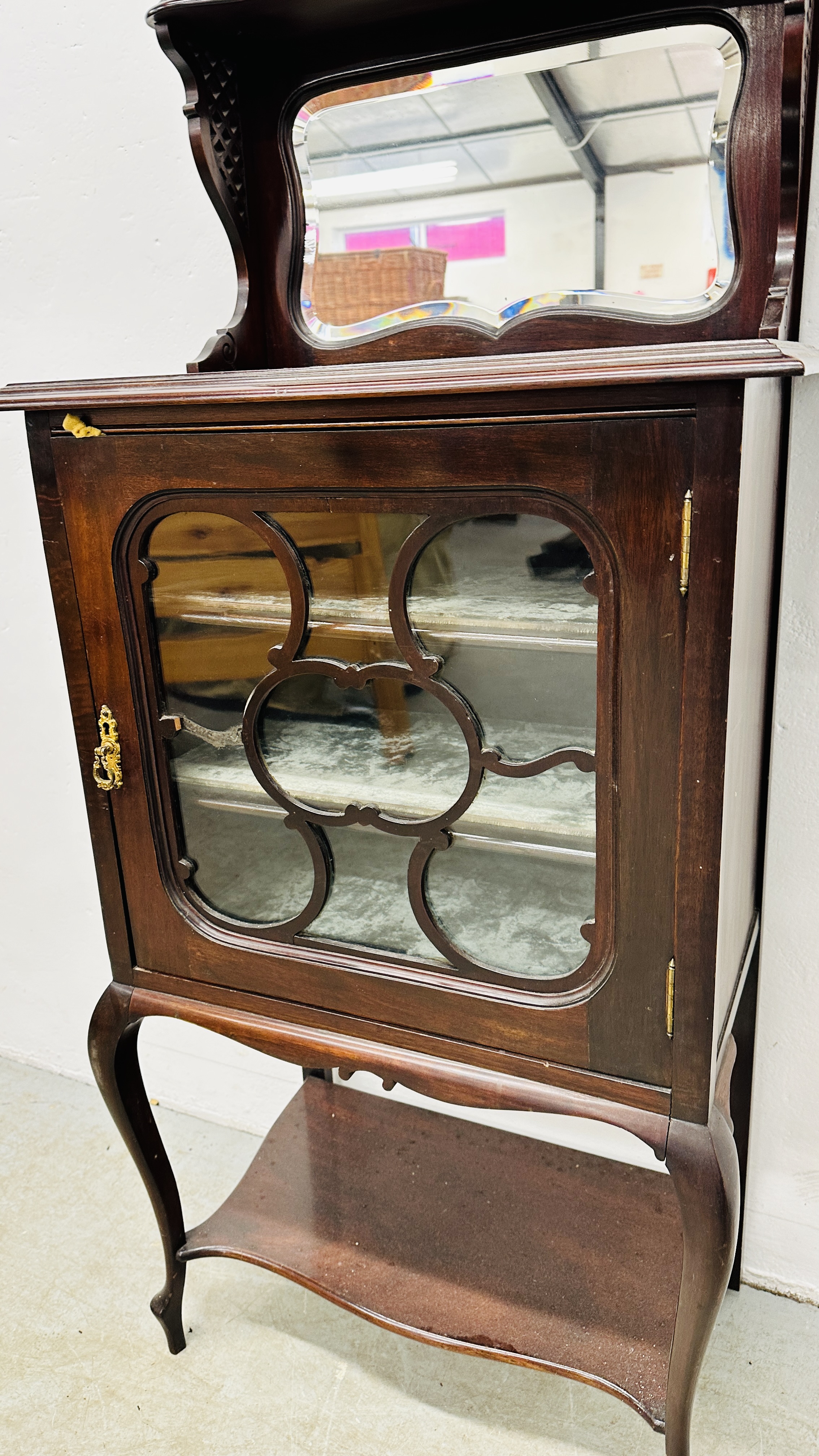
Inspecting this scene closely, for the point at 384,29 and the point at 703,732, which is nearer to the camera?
the point at 703,732

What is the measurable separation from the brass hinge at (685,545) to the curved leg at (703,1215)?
446mm

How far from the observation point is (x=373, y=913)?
0.95 metres

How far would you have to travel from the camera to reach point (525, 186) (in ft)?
3.21

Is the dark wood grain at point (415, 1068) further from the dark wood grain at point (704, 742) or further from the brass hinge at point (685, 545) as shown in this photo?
the brass hinge at point (685, 545)

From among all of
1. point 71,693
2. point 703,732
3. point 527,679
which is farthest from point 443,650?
point 71,693

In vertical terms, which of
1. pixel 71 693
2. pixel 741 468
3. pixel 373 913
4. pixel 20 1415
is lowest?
pixel 20 1415

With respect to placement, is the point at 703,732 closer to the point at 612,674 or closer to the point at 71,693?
the point at 612,674

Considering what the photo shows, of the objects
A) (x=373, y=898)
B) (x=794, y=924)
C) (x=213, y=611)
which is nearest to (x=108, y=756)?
(x=213, y=611)

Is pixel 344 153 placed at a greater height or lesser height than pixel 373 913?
greater

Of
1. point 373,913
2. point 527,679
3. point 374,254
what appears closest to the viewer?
point 527,679

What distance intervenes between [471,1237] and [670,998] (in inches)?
23.0

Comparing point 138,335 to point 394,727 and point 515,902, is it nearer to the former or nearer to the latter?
point 394,727

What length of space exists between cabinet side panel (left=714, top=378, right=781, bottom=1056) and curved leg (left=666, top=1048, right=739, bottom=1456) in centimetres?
8

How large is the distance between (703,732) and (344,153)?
0.73 meters
